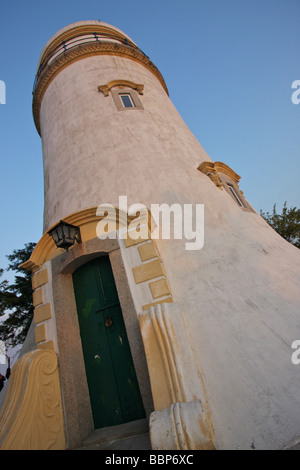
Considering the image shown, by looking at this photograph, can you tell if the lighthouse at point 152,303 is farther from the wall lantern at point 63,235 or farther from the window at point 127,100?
the window at point 127,100

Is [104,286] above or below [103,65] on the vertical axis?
below

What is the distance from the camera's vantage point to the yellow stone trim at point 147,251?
414 centimetres

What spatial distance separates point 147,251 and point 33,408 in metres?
2.85

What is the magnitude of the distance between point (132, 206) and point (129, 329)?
2390 mm

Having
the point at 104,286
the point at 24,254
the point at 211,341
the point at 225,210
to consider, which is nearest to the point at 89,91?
the point at 225,210

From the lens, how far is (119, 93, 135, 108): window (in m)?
7.02

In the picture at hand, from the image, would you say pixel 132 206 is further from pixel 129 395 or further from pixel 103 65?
pixel 103 65

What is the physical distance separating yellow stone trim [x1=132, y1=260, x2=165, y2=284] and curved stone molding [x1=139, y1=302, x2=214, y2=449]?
632 mm

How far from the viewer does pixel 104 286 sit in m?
4.66

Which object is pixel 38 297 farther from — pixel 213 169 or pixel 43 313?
pixel 213 169

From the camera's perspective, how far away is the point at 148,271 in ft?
13.3

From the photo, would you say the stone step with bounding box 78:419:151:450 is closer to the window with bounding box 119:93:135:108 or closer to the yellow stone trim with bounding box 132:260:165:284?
the yellow stone trim with bounding box 132:260:165:284

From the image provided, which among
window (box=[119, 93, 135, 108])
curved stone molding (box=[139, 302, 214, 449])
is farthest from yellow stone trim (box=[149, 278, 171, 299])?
window (box=[119, 93, 135, 108])

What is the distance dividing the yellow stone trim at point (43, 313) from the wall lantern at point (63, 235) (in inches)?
48.3
